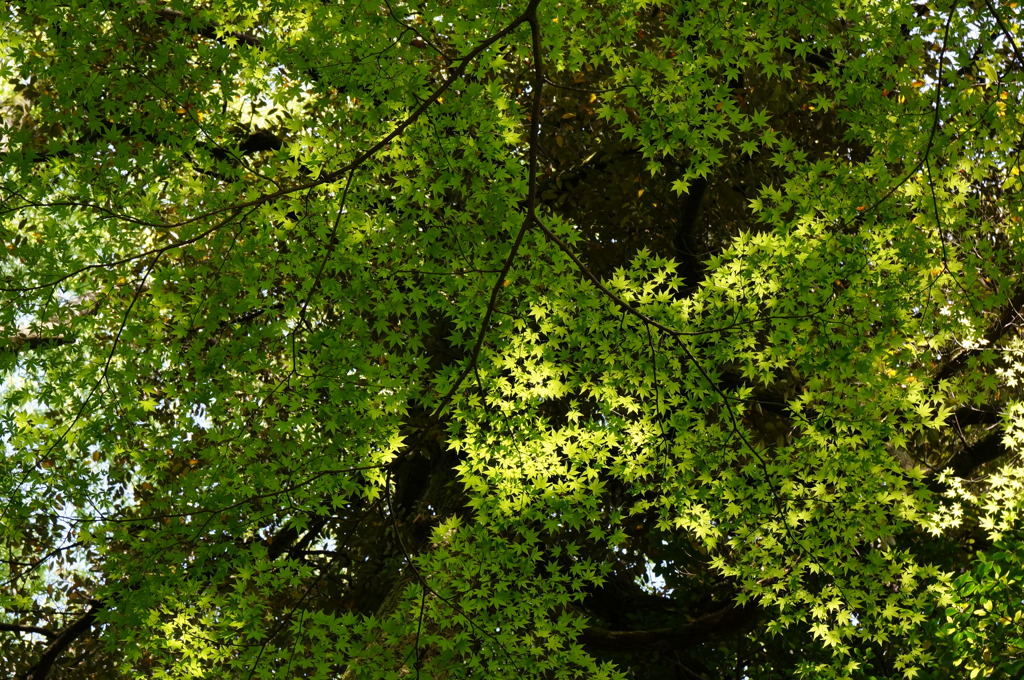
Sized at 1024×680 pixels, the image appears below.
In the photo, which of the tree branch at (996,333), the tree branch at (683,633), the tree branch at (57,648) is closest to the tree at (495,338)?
the tree branch at (683,633)

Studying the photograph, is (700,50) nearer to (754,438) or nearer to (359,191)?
(359,191)

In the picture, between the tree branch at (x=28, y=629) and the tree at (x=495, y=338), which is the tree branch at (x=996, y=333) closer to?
the tree at (x=495, y=338)

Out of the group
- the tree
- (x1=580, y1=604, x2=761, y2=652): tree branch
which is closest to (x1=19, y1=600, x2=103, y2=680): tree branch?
the tree

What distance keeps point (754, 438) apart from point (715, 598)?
149cm

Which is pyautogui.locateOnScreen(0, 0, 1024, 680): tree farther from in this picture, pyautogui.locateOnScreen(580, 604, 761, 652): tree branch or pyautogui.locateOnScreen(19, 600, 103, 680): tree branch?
pyautogui.locateOnScreen(19, 600, 103, 680): tree branch

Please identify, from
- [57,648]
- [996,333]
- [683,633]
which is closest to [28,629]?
[57,648]

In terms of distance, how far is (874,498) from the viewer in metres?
5.67

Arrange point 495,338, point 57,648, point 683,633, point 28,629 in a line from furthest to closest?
point 28,629 < point 57,648 < point 683,633 < point 495,338

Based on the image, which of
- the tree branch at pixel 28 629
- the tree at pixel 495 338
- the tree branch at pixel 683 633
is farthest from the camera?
the tree branch at pixel 28 629

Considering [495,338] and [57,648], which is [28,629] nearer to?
[57,648]

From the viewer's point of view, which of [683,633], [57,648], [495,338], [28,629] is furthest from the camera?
[28,629]

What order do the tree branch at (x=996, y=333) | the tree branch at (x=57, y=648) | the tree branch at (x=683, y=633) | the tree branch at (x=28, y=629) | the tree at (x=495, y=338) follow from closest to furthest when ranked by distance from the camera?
the tree at (x=495, y=338), the tree branch at (x=683, y=633), the tree branch at (x=996, y=333), the tree branch at (x=57, y=648), the tree branch at (x=28, y=629)

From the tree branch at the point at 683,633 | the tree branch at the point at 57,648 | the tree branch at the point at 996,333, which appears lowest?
the tree branch at the point at 57,648

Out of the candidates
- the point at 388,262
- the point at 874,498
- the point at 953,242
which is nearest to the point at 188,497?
Result: the point at 388,262
